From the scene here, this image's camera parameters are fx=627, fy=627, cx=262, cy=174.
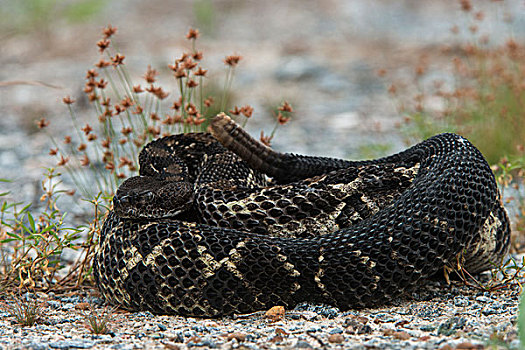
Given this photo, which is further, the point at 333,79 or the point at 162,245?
the point at 333,79

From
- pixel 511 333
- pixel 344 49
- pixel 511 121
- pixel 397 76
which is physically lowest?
pixel 511 333

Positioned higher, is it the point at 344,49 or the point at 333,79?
the point at 344,49

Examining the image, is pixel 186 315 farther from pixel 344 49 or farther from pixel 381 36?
pixel 381 36

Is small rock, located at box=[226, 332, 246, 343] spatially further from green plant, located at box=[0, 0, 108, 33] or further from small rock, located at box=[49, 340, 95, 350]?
green plant, located at box=[0, 0, 108, 33]

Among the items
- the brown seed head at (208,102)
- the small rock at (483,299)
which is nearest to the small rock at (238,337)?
the small rock at (483,299)

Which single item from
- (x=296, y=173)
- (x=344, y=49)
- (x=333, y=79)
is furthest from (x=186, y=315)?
(x=344, y=49)

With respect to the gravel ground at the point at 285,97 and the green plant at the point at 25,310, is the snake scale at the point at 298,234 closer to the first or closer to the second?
the gravel ground at the point at 285,97

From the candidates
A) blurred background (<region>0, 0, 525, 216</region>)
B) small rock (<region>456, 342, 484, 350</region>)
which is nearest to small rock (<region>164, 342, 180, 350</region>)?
small rock (<region>456, 342, 484, 350</region>)
